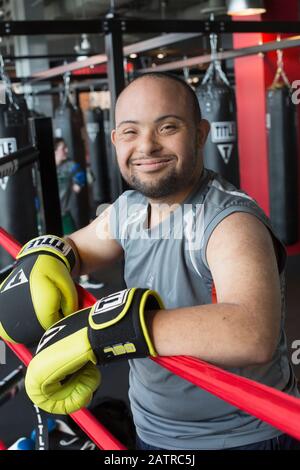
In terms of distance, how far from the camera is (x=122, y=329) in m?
0.76

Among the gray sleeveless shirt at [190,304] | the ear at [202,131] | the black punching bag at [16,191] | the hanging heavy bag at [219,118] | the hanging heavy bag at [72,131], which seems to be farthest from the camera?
the hanging heavy bag at [72,131]

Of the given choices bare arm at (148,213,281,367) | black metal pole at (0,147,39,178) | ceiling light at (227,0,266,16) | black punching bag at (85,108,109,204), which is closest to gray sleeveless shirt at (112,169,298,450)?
bare arm at (148,213,281,367)

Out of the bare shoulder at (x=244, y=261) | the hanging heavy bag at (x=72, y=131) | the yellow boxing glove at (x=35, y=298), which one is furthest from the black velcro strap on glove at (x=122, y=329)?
the hanging heavy bag at (x=72, y=131)

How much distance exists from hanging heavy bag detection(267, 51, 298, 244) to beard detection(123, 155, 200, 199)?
3727 mm

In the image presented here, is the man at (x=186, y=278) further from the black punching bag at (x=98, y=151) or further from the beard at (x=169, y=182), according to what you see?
the black punching bag at (x=98, y=151)

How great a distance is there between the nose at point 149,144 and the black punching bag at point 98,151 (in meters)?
6.21

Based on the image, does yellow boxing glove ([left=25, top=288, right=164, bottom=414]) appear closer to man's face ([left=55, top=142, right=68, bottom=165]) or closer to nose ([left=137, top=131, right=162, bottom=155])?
nose ([left=137, top=131, right=162, bottom=155])

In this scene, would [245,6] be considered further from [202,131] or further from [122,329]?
[122,329]

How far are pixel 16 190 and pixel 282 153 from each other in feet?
8.85

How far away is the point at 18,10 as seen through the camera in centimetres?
656

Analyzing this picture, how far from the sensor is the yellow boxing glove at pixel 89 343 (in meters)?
0.77

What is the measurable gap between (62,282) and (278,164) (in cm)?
401
